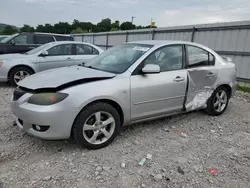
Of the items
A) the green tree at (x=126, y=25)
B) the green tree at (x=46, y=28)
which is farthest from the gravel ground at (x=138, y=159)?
the green tree at (x=46, y=28)

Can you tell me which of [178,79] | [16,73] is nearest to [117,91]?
[178,79]

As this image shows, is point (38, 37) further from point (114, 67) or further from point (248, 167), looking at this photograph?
point (248, 167)

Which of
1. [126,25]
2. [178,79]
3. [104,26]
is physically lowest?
[178,79]

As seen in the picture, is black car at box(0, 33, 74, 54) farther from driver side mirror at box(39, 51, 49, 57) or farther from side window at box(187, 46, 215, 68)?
side window at box(187, 46, 215, 68)

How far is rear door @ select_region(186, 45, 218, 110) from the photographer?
3.85m

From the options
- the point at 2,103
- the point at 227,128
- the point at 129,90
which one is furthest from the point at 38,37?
the point at 227,128

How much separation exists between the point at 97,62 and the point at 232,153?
2612mm

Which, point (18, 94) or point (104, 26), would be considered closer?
point (18, 94)

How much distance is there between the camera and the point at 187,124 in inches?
160

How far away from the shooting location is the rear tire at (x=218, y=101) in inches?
170

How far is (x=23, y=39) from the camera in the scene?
9.20 meters

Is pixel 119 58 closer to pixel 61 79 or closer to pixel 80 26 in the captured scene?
pixel 61 79

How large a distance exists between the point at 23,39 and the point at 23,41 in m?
0.09

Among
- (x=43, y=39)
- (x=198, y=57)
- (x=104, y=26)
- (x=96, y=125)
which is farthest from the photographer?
(x=104, y=26)
